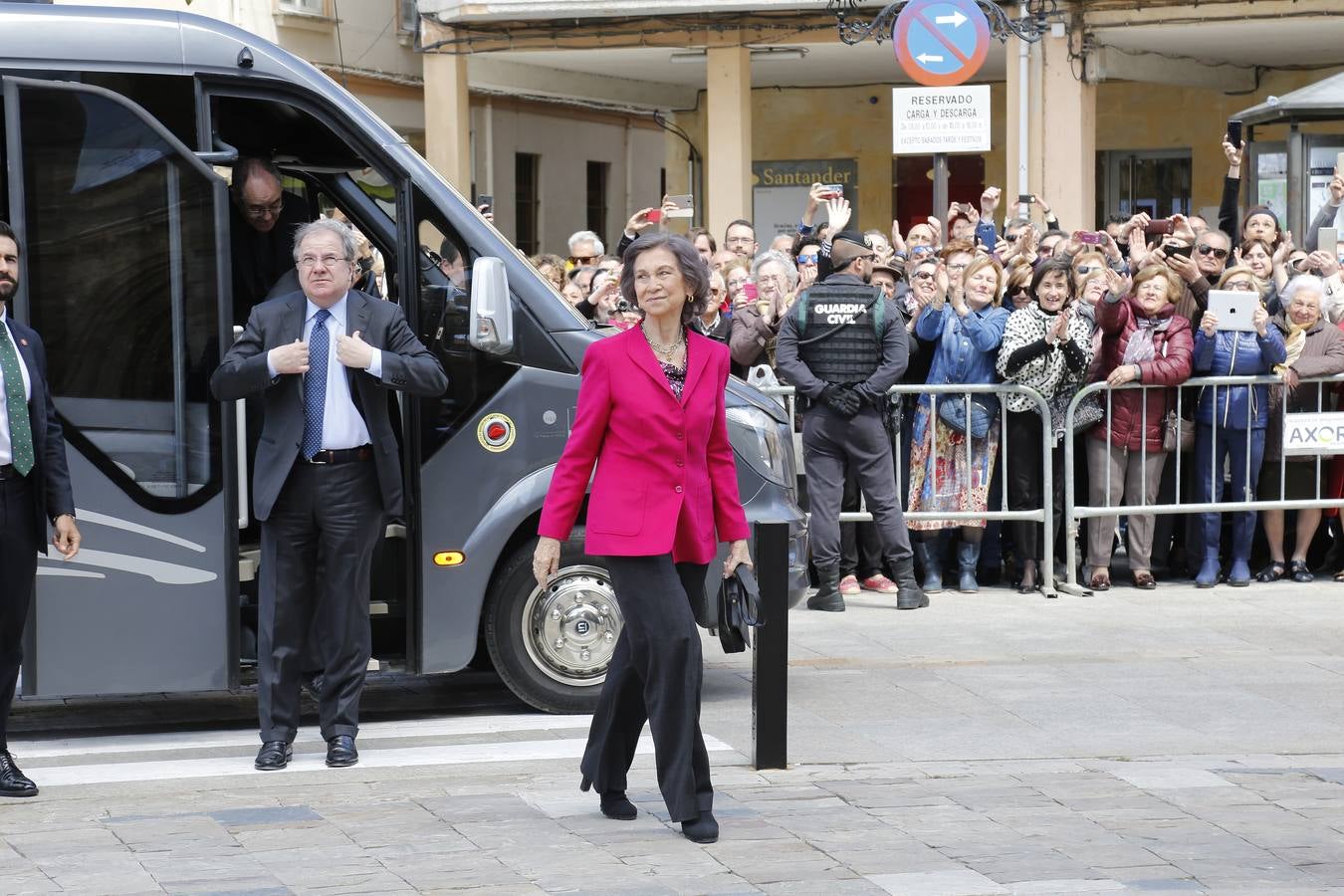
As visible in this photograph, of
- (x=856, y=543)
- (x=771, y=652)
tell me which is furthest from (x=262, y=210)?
(x=856, y=543)

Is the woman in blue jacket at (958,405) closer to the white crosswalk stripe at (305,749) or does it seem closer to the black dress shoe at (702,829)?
the white crosswalk stripe at (305,749)

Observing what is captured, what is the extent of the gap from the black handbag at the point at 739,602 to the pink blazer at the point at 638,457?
165 mm

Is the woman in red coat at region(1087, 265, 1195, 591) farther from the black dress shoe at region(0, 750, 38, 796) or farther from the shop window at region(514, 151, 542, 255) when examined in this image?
the shop window at region(514, 151, 542, 255)

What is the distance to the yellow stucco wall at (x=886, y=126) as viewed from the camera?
92.3ft

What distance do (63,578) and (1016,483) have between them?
5959 mm

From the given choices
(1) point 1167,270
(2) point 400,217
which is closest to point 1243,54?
(1) point 1167,270

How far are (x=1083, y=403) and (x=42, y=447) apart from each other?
260 inches

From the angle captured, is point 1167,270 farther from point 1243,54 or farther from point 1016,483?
point 1243,54

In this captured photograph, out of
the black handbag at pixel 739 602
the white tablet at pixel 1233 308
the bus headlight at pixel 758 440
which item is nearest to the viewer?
the black handbag at pixel 739 602

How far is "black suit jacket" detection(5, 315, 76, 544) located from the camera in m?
6.75

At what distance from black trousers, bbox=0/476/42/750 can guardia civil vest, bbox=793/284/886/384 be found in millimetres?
5061

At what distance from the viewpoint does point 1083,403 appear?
38.0 ft

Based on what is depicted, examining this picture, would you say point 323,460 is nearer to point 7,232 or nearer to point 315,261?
point 315,261

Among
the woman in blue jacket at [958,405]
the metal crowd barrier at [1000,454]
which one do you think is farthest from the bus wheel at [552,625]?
the woman in blue jacket at [958,405]
